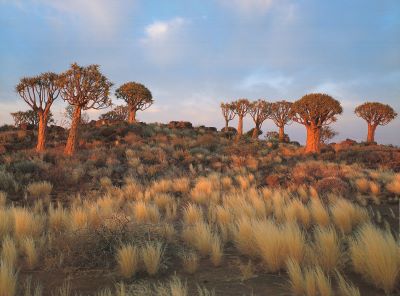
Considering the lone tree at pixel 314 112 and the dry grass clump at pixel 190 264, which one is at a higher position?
the lone tree at pixel 314 112

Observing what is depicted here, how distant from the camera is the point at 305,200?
34.8ft

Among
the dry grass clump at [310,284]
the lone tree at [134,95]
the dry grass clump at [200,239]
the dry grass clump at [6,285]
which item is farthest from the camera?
the lone tree at [134,95]

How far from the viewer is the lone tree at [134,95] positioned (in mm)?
38469

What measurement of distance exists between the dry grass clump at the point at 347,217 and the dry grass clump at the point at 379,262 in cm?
230

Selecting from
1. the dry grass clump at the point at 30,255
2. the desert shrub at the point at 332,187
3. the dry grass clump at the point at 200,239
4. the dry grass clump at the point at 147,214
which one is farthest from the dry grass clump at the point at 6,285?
the desert shrub at the point at 332,187

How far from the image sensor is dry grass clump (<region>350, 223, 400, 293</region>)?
4051 millimetres

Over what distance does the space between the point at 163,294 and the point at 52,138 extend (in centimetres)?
2632

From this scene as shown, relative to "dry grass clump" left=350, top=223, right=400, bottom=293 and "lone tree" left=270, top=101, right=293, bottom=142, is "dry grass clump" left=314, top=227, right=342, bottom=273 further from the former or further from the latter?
"lone tree" left=270, top=101, right=293, bottom=142

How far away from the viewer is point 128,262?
16.2 feet

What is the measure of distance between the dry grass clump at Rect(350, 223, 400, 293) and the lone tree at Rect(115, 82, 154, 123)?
34.9 metres

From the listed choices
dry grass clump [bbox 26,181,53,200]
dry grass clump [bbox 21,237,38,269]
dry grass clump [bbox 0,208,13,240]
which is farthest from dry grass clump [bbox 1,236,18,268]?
dry grass clump [bbox 26,181,53,200]

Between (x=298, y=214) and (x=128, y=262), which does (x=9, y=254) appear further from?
(x=298, y=214)

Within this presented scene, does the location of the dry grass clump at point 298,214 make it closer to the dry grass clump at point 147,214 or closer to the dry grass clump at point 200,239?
the dry grass clump at point 200,239

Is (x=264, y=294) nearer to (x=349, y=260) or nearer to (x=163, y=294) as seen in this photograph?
(x=163, y=294)
